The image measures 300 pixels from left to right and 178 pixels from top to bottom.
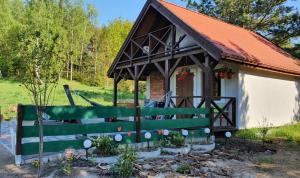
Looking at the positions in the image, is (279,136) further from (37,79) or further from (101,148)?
(37,79)

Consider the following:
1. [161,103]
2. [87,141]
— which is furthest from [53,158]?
[161,103]

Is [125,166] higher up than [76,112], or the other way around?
[76,112]

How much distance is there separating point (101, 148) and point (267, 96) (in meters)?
7.48

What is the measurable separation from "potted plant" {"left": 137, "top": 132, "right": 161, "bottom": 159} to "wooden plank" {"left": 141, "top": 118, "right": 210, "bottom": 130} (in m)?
0.34

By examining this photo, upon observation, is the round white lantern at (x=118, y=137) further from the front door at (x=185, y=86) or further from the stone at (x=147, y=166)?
the front door at (x=185, y=86)

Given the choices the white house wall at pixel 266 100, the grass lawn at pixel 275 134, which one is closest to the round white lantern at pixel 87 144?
the grass lawn at pixel 275 134

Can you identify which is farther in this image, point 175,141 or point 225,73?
point 225,73

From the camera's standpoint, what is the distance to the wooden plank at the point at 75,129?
4988 mm

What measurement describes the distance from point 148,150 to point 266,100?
6369mm

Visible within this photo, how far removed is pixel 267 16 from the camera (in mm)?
19172

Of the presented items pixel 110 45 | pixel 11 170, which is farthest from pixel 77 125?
pixel 110 45

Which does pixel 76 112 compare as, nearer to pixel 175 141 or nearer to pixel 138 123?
pixel 138 123

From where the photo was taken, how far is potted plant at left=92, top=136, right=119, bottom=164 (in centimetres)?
523

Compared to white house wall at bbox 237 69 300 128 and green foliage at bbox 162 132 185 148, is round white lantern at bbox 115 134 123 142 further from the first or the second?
white house wall at bbox 237 69 300 128
